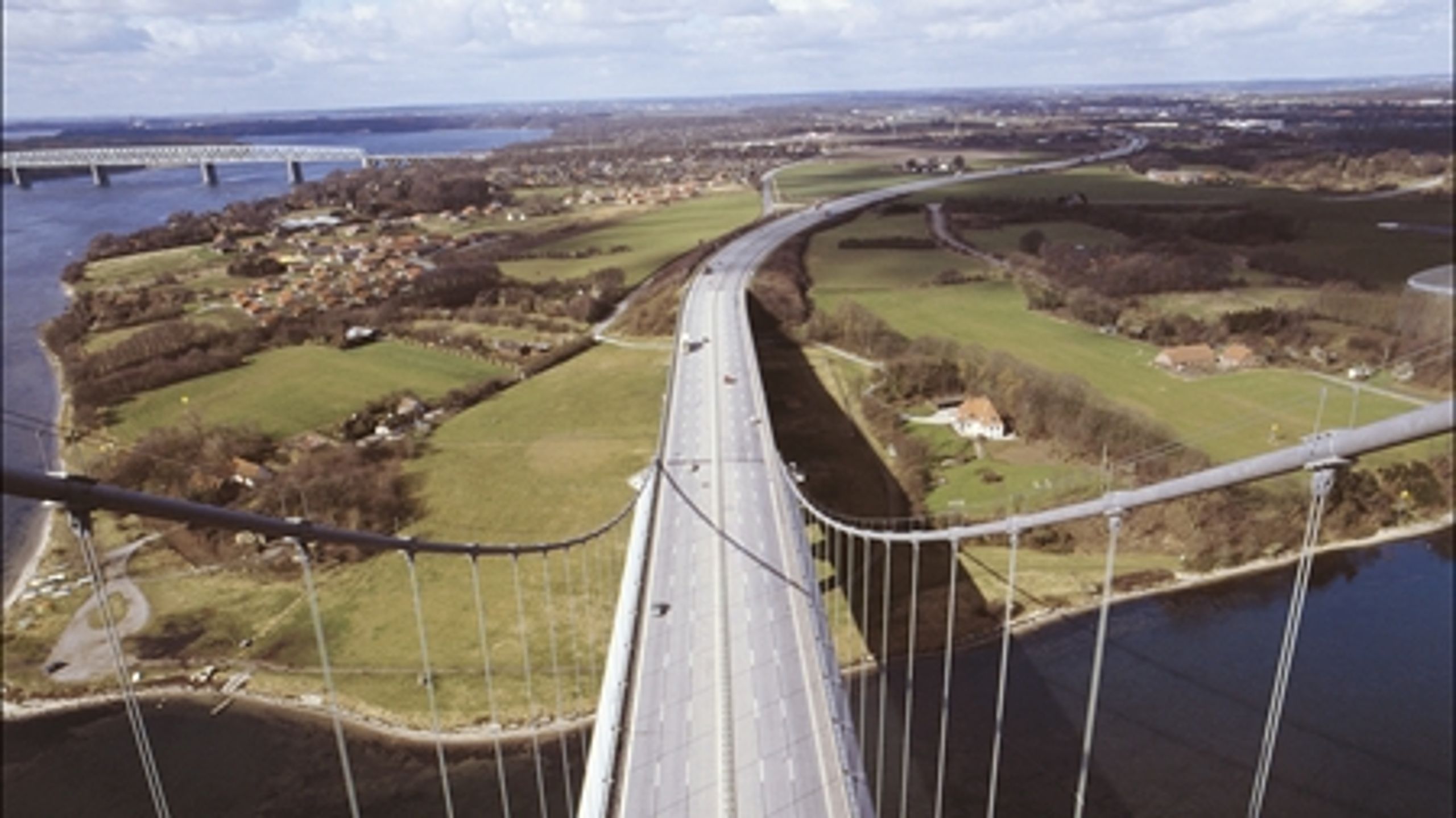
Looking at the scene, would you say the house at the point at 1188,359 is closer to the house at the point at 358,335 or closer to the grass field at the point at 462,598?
the grass field at the point at 462,598

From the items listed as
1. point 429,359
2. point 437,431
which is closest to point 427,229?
point 429,359

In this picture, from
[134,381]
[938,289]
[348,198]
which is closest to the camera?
[134,381]

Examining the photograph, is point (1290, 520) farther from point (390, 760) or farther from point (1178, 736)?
point (390, 760)

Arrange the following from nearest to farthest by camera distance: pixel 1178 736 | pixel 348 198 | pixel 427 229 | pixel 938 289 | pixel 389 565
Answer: pixel 1178 736 → pixel 389 565 → pixel 938 289 → pixel 427 229 → pixel 348 198

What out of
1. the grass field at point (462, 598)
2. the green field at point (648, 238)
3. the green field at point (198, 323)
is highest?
the green field at point (648, 238)

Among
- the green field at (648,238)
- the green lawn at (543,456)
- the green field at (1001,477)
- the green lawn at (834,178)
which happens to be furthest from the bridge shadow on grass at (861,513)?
the green lawn at (834,178)
